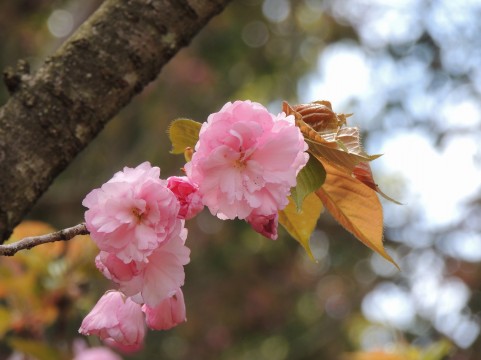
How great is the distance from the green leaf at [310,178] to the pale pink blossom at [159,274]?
153mm

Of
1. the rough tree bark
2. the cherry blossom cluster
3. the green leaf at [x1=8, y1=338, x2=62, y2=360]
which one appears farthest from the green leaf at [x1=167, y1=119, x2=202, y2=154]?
the green leaf at [x1=8, y1=338, x2=62, y2=360]

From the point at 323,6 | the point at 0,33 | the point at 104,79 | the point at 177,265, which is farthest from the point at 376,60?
the point at 177,265

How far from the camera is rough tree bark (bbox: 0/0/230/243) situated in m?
1.02

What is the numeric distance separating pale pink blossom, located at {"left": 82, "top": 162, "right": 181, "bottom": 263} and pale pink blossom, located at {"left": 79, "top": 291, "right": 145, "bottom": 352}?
123mm

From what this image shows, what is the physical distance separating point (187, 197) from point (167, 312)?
13 cm

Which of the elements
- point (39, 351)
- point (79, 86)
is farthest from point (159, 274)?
point (39, 351)

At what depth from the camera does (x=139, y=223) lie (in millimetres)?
710

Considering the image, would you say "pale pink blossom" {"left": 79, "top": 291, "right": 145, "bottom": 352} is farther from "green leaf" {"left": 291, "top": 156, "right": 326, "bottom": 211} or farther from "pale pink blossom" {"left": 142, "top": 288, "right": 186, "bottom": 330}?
"green leaf" {"left": 291, "top": 156, "right": 326, "bottom": 211}

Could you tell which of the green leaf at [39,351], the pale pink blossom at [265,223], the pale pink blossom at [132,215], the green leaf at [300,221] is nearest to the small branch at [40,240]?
the pale pink blossom at [132,215]

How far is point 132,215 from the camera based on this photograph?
0.71 metres

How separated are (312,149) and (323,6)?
540cm

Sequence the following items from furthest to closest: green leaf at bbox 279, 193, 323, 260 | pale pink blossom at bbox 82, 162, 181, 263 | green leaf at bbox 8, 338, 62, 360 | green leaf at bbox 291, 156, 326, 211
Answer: green leaf at bbox 8, 338, 62, 360 < green leaf at bbox 279, 193, 323, 260 < green leaf at bbox 291, 156, 326, 211 < pale pink blossom at bbox 82, 162, 181, 263

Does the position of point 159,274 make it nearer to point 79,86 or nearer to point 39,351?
point 79,86

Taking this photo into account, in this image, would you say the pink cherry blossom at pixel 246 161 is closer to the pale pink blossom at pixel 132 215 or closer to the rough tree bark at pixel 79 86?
the pale pink blossom at pixel 132 215
